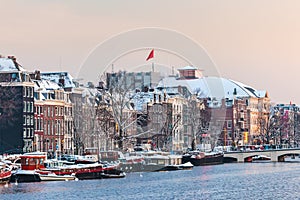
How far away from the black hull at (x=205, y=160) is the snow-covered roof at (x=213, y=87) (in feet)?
109

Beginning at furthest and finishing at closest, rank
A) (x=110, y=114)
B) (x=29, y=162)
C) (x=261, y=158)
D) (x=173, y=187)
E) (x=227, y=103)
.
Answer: (x=227, y=103) < (x=261, y=158) < (x=110, y=114) < (x=29, y=162) < (x=173, y=187)

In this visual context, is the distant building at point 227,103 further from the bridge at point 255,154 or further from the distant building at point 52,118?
the distant building at point 52,118

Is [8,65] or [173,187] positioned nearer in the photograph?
[173,187]

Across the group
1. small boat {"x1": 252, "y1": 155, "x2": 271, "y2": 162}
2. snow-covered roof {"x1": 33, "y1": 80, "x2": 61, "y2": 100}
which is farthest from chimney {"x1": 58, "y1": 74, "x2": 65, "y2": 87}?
small boat {"x1": 252, "y1": 155, "x2": 271, "y2": 162}

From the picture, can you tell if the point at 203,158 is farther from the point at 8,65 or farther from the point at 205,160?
the point at 8,65

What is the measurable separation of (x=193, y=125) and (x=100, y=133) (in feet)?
111

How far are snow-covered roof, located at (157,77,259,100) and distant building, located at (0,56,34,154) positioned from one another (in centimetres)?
5085

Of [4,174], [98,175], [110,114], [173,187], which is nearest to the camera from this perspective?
[173,187]

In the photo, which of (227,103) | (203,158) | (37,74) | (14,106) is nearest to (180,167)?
(203,158)

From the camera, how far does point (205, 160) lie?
120312 millimetres

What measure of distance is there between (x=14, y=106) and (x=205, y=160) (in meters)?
27.2

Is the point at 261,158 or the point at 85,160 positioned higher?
the point at 261,158

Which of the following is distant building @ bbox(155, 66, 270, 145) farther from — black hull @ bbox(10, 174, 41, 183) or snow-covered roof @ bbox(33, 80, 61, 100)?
black hull @ bbox(10, 174, 41, 183)

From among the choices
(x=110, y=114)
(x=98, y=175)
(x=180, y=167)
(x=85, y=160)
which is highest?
(x=110, y=114)
